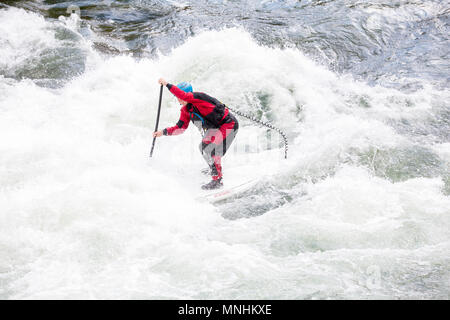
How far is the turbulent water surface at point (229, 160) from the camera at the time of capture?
4.80 metres

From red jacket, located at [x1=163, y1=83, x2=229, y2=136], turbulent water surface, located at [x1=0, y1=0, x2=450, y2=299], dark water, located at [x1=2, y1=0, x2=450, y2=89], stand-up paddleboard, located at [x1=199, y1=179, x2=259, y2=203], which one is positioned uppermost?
dark water, located at [x1=2, y1=0, x2=450, y2=89]

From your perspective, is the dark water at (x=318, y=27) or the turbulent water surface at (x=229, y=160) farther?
the dark water at (x=318, y=27)

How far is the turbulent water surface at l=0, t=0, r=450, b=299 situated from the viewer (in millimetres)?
4801

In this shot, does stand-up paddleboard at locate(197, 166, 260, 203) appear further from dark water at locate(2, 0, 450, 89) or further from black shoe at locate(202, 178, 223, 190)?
dark water at locate(2, 0, 450, 89)

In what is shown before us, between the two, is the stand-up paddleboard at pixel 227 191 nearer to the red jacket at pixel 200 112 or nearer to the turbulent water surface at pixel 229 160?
the turbulent water surface at pixel 229 160

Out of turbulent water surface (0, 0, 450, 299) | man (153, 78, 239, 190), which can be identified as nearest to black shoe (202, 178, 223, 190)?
man (153, 78, 239, 190)

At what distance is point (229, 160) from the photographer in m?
7.70

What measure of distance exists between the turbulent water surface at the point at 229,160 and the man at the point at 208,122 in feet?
1.75

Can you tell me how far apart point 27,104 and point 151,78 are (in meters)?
2.69

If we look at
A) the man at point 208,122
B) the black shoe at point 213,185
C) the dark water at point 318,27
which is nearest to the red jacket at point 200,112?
the man at point 208,122

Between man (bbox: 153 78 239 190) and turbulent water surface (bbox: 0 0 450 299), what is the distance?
1.75 ft

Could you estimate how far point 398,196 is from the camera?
6301 millimetres
